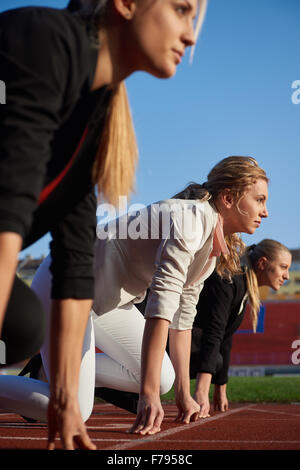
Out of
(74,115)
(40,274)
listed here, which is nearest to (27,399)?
(40,274)

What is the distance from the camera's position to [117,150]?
1833mm

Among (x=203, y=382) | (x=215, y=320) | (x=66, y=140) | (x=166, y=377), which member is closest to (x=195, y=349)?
(x=215, y=320)

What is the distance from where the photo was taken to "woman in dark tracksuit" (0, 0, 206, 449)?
4.19 feet

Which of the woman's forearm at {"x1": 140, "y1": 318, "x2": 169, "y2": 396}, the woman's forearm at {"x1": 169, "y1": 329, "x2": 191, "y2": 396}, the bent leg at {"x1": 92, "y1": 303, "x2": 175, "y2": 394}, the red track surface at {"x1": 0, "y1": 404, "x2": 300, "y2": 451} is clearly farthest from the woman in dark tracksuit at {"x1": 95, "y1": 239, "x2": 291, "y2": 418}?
the woman's forearm at {"x1": 140, "y1": 318, "x2": 169, "y2": 396}

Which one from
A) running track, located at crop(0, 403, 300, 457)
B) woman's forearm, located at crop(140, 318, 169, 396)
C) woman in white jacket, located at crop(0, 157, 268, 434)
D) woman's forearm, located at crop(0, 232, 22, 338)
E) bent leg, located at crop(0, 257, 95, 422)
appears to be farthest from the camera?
bent leg, located at crop(0, 257, 95, 422)

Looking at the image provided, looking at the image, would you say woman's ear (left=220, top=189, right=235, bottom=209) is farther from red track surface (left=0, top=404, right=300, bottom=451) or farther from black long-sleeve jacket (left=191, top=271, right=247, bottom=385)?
red track surface (left=0, top=404, right=300, bottom=451)

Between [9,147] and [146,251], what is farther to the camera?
[146,251]

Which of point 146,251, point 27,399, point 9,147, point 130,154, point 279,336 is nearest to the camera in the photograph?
point 9,147

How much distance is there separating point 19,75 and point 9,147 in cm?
18

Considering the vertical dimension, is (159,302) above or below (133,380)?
above

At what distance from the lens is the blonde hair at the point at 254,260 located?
5.05m

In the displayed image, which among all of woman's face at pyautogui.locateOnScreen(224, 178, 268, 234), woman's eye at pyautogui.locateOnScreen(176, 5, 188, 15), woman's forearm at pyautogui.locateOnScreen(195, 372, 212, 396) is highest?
woman's eye at pyautogui.locateOnScreen(176, 5, 188, 15)
